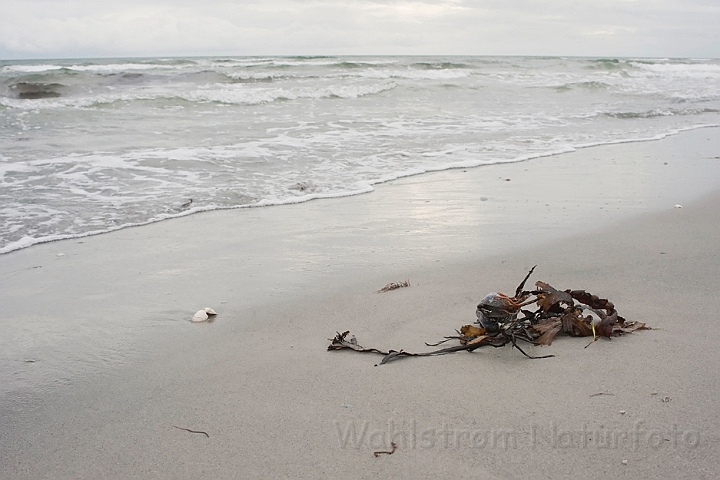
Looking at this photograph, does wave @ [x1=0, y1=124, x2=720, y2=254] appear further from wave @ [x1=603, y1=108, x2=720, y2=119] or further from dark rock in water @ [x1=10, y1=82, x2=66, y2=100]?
dark rock in water @ [x1=10, y1=82, x2=66, y2=100]

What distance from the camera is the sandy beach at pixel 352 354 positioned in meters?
1.63

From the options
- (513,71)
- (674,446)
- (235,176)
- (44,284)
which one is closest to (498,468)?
(674,446)

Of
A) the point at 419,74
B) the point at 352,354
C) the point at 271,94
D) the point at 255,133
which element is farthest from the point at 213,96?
the point at 352,354

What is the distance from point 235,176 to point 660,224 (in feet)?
14.0

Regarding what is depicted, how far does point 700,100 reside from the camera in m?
14.7

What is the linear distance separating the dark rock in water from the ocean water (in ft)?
0.35

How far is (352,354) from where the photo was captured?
2271 mm

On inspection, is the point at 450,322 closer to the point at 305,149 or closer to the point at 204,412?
the point at 204,412

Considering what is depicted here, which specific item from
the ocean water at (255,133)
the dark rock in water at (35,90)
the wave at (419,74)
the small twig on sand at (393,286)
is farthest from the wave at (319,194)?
the wave at (419,74)

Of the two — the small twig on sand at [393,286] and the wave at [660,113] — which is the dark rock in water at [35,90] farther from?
the small twig on sand at [393,286]

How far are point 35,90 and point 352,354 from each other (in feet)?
59.5

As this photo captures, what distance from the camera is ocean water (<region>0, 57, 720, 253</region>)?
5336 mm

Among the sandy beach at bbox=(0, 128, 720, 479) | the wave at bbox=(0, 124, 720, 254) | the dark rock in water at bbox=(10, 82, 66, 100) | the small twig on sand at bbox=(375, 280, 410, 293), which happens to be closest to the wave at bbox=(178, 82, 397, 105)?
the dark rock in water at bbox=(10, 82, 66, 100)

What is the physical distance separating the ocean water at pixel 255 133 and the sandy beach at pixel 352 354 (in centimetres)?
96
